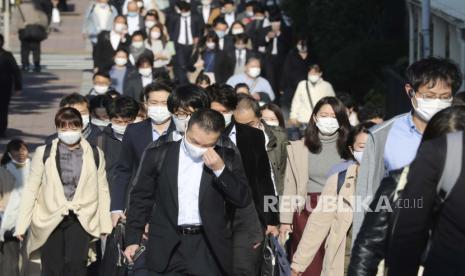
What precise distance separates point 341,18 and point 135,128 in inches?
593

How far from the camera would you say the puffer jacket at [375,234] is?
5.34 m

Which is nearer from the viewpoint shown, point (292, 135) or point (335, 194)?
point (335, 194)

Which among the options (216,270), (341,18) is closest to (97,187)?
(216,270)

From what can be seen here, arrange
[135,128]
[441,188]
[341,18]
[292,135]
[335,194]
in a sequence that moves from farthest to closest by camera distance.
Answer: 1. [341,18]
2. [292,135]
3. [135,128]
4. [335,194]
5. [441,188]

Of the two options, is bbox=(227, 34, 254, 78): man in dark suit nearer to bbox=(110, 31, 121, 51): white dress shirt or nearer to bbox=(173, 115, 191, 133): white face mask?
bbox=(110, 31, 121, 51): white dress shirt

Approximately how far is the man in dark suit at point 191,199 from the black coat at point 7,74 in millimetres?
12891

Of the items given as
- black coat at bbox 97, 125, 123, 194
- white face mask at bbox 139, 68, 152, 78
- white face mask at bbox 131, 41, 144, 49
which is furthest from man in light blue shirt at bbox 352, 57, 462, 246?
white face mask at bbox 131, 41, 144, 49

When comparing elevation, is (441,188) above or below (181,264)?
above

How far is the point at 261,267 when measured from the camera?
28.0 ft

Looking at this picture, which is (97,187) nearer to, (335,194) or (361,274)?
(335,194)

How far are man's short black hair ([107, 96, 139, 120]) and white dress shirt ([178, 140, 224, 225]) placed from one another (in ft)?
11.8

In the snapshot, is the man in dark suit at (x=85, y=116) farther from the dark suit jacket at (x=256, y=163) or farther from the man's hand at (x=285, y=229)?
the dark suit jacket at (x=256, y=163)

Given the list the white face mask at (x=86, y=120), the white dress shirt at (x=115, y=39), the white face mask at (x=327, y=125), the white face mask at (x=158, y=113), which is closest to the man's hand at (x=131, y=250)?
the white face mask at (x=158, y=113)

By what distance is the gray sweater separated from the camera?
32.9ft
